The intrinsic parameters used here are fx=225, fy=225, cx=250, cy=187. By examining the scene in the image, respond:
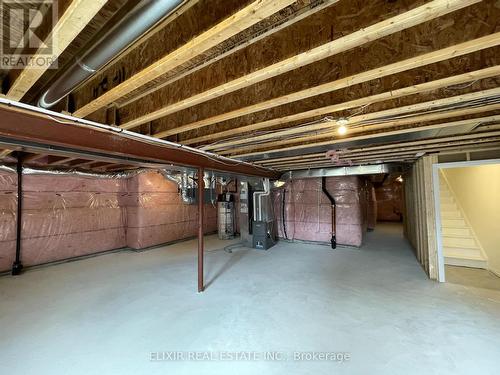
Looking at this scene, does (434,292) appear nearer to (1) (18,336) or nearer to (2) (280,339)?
(2) (280,339)

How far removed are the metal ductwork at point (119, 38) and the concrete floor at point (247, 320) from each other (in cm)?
204

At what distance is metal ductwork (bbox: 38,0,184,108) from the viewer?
0.80m

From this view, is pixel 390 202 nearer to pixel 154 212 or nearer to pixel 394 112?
pixel 154 212

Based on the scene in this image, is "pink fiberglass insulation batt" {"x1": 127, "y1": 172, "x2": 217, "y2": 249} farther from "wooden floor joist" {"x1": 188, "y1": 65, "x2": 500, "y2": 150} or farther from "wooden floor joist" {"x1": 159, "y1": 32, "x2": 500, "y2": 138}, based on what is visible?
"wooden floor joist" {"x1": 159, "y1": 32, "x2": 500, "y2": 138}

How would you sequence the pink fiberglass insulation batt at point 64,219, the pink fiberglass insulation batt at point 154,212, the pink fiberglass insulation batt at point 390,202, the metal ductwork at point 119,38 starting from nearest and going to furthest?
the metal ductwork at point 119,38 < the pink fiberglass insulation batt at point 64,219 < the pink fiberglass insulation batt at point 154,212 < the pink fiberglass insulation batt at point 390,202

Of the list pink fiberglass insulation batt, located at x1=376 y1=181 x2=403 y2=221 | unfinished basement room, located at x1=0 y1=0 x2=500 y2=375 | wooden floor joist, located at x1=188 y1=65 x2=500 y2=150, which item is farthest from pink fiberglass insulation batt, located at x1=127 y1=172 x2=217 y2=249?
pink fiberglass insulation batt, located at x1=376 y1=181 x2=403 y2=221

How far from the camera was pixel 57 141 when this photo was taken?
6.09 ft

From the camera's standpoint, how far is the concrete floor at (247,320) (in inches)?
69.4

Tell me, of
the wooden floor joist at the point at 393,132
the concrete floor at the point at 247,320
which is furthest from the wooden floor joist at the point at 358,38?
the concrete floor at the point at 247,320

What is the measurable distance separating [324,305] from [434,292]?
1.57m

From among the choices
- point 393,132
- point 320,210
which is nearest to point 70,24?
point 393,132

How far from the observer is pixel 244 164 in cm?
428

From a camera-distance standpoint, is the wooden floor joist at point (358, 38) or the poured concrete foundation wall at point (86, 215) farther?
the poured concrete foundation wall at point (86, 215)

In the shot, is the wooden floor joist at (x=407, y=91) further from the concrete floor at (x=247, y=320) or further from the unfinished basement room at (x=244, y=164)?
the concrete floor at (x=247, y=320)
